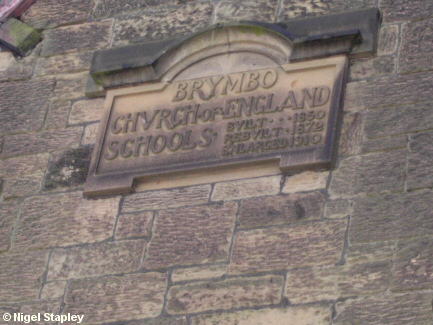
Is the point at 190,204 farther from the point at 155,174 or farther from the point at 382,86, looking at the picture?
the point at 382,86

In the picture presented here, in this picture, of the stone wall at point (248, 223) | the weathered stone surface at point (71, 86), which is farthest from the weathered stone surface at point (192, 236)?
the weathered stone surface at point (71, 86)

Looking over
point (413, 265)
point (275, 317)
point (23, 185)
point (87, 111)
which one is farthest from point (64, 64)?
point (413, 265)

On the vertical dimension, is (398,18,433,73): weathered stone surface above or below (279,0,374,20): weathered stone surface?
below

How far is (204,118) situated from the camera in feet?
19.3

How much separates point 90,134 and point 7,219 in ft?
2.17

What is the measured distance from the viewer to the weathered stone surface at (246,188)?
5.54 meters

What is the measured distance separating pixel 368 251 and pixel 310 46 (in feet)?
4.04

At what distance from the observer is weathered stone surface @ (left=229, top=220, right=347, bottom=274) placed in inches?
205

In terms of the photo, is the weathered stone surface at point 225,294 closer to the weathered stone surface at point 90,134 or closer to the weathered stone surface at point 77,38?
the weathered stone surface at point 90,134

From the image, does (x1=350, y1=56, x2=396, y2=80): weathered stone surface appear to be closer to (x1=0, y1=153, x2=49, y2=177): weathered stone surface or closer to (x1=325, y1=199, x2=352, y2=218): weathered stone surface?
(x1=325, y1=199, x2=352, y2=218): weathered stone surface

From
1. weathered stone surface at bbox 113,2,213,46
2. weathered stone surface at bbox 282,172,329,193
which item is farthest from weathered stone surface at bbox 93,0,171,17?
weathered stone surface at bbox 282,172,329,193

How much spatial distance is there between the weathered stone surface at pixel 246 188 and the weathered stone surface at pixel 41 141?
101cm

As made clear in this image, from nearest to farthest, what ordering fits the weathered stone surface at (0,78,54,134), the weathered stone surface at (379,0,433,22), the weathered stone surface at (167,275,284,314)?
the weathered stone surface at (167,275,284,314), the weathered stone surface at (379,0,433,22), the weathered stone surface at (0,78,54,134)

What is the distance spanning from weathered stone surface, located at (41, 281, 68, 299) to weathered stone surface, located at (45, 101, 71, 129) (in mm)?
1044
